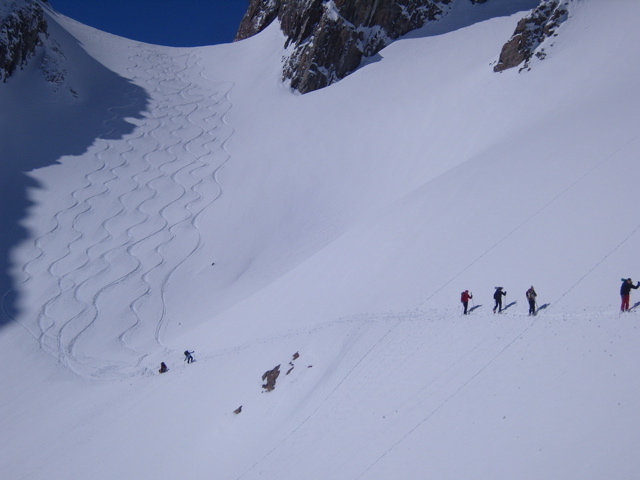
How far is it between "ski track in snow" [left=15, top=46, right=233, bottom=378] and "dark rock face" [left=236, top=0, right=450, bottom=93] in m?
6.32

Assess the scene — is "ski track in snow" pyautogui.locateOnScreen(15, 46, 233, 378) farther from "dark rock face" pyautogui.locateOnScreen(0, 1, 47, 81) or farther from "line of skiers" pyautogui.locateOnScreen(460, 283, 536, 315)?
"line of skiers" pyautogui.locateOnScreen(460, 283, 536, 315)

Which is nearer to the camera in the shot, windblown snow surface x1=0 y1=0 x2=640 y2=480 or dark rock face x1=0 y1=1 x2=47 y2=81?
windblown snow surface x1=0 y1=0 x2=640 y2=480

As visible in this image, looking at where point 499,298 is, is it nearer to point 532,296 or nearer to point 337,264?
point 532,296

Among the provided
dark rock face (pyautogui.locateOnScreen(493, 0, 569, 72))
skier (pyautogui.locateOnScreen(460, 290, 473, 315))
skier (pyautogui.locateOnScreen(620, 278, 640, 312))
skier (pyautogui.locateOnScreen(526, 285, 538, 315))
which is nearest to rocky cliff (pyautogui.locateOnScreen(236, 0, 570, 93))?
dark rock face (pyautogui.locateOnScreen(493, 0, 569, 72))

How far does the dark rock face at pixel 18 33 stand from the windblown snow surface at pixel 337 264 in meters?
1.30

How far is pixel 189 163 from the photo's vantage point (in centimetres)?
3719

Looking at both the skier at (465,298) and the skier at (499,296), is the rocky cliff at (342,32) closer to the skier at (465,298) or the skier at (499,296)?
the skier at (465,298)

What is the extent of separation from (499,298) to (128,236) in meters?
22.3

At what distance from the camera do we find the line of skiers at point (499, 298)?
513 inches

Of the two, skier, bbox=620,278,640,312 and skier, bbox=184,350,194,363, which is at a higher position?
skier, bbox=620,278,640,312

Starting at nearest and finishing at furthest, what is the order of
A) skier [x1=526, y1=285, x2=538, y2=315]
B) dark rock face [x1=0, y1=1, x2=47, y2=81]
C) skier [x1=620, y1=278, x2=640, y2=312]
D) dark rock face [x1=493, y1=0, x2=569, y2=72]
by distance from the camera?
1. skier [x1=620, y1=278, x2=640, y2=312]
2. skier [x1=526, y1=285, x2=538, y2=315]
3. dark rock face [x1=493, y1=0, x2=569, y2=72]
4. dark rock face [x1=0, y1=1, x2=47, y2=81]

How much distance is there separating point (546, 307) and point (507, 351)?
5.84 ft

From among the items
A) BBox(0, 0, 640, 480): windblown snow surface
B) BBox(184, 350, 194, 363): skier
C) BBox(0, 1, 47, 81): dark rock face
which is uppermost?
BBox(0, 1, 47, 81): dark rock face

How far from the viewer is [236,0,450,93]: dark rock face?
4250 cm
